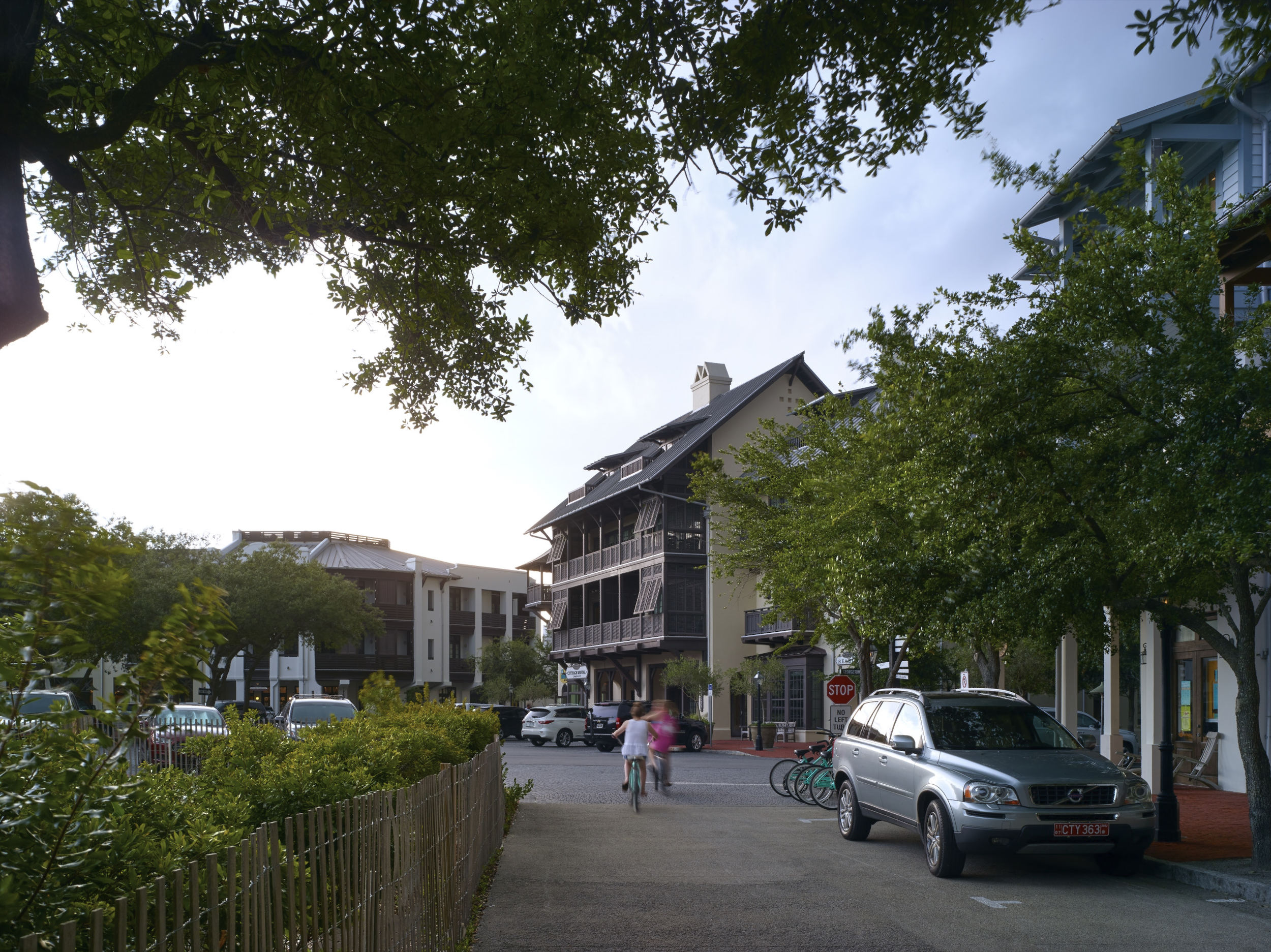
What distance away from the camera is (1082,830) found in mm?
11188

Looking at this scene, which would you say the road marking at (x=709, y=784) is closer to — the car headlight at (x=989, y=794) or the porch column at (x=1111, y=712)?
the porch column at (x=1111, y=712)

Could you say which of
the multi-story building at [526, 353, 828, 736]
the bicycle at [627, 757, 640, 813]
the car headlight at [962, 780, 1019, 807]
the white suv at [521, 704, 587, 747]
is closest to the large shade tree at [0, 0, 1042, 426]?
the car headlight at [962, 780, 1019, 807]

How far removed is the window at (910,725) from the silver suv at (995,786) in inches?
0.6

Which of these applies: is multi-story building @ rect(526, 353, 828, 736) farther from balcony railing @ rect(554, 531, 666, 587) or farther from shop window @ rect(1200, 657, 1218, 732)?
shop window @ rect(1200, 657, 1218, 732)

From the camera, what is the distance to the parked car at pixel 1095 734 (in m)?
29.7

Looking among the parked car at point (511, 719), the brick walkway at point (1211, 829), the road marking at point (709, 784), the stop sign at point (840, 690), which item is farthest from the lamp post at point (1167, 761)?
the parked car at point (511, 719)

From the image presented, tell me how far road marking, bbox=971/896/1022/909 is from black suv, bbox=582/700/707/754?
99.3 ft

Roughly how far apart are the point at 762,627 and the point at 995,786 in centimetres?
3651

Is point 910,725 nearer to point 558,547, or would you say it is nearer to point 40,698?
point 40,698

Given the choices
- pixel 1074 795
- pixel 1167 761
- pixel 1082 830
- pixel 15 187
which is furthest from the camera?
pixel 1167 761

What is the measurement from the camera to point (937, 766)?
12.0 metres

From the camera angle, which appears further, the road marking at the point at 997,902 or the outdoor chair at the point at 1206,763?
the outdoor chair at the point at 1206,763

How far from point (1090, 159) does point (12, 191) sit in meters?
22.1

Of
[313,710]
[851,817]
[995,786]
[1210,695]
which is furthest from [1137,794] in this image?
[313,710]
